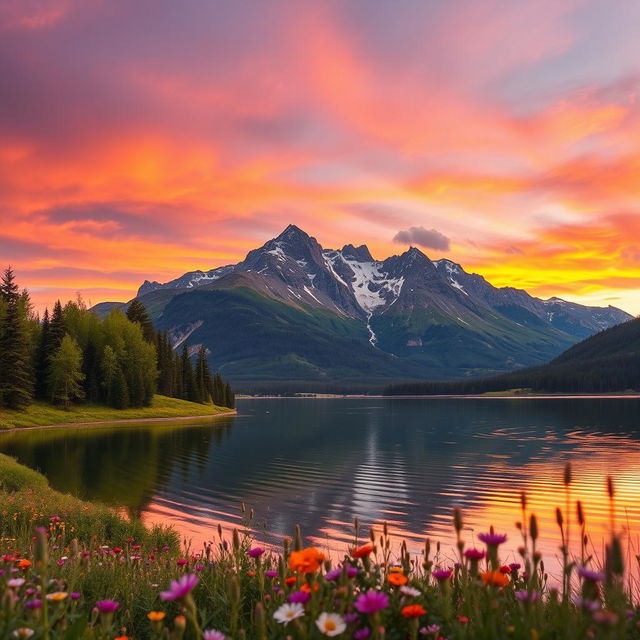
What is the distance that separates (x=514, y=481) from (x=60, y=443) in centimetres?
4937

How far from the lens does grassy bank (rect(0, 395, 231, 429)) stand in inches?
3420

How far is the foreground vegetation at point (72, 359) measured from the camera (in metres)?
90.8

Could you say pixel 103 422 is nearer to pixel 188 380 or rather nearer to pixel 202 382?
pixel 188 380

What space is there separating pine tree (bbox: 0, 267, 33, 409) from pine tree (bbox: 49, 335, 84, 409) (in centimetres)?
369

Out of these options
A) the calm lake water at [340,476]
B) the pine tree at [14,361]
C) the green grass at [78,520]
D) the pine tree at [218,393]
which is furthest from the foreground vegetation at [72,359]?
the green grass at [78,520]

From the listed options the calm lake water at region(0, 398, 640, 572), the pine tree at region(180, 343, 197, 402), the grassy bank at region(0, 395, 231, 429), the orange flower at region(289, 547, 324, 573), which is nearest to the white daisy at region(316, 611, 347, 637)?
the orange flower at region(289, 547, 324, 573)

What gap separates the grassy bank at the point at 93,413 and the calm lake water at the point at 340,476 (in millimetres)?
6086

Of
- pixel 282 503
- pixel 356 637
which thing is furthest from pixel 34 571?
pixel 282 503

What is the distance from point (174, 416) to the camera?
395 ft

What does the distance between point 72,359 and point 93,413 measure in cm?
1160

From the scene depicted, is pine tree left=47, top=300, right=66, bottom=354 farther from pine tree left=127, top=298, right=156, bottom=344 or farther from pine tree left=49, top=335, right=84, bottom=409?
pine tree left=127, top=298, right=156, bottom=344

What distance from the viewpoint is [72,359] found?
97750 millimetres

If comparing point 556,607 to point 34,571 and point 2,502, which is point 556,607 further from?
point 2,502

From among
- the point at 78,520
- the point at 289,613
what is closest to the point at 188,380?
the point at 78,520
